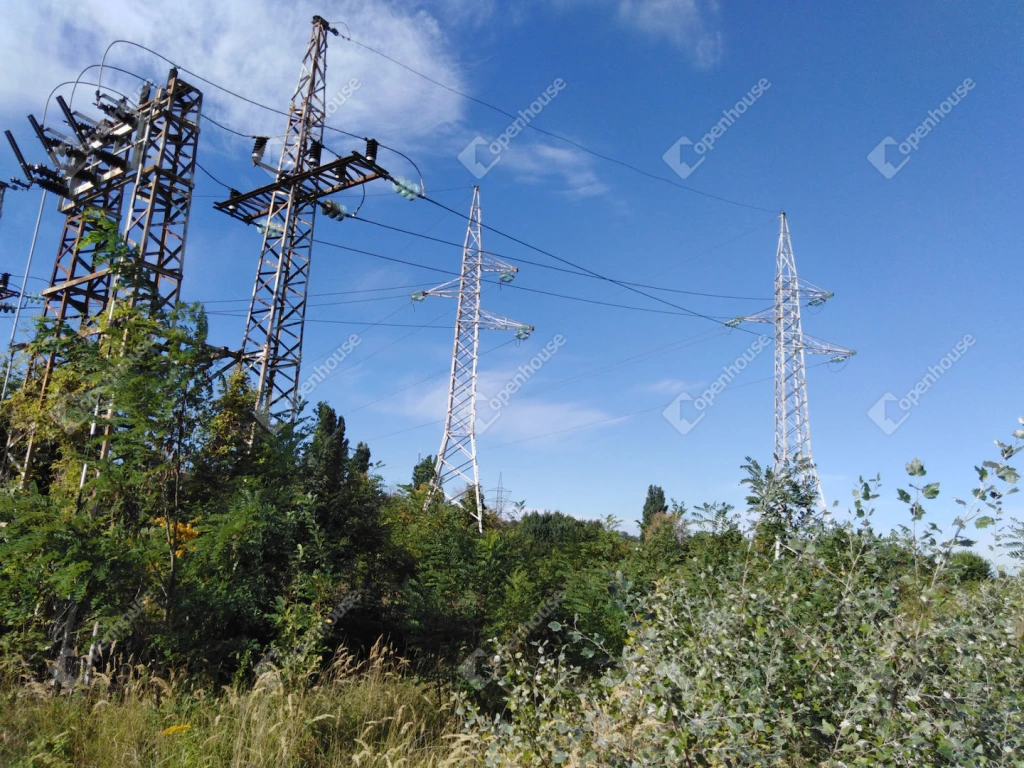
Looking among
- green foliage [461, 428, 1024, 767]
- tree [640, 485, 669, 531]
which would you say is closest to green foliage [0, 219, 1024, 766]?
green foliage [461, 428, 1024, 767]

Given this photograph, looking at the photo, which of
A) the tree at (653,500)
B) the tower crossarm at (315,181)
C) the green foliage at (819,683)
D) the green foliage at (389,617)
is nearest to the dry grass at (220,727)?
the green foliage at (389,617)

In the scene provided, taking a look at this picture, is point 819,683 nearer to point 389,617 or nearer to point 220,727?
point 220,727

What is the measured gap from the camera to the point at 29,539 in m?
4.35

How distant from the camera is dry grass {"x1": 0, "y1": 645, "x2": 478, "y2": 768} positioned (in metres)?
3.69

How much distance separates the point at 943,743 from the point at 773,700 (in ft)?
1.88

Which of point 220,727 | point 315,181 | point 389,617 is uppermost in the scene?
point 315,181

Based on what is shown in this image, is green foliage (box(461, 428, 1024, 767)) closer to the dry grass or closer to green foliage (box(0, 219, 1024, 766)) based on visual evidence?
green foliage (box(0, 219, 1024, 766))

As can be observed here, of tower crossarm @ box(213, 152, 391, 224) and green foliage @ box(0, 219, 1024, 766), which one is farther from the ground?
tower crossarm @ box(213, 152, 391, 224)

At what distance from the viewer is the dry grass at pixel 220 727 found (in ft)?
12.1

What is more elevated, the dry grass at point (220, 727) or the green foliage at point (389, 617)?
the green foliage at point (389, 617)

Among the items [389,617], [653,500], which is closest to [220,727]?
[389,617]

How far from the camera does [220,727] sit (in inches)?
158

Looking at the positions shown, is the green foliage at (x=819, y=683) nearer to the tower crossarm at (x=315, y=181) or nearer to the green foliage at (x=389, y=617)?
the green foliage at (x=389, y=617)

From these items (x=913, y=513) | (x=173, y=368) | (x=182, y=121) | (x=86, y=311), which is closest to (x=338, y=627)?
(x=173, y=368)
